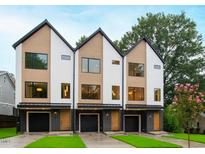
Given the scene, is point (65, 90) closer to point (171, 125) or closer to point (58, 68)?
point (58, 68)

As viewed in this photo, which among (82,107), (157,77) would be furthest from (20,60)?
(157,77)

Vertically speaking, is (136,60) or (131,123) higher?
(136,60)

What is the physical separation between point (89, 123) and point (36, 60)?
7974 millimetres

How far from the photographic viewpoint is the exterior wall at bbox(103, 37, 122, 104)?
35094 mm

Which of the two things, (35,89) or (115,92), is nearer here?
(35,89)

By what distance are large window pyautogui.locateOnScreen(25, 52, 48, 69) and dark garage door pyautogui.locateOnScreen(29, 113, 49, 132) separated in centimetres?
439

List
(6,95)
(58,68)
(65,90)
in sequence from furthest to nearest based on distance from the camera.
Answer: (6,95), (65,90), (58,68)

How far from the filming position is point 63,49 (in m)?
33.8

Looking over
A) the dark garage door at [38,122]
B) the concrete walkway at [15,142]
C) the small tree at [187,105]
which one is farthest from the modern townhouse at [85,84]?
the small tree at [187,105]

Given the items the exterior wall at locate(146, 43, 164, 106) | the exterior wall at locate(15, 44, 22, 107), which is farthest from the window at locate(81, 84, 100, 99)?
the exterior wall at locate(15, 44, 22, 107)

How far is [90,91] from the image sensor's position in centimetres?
3466

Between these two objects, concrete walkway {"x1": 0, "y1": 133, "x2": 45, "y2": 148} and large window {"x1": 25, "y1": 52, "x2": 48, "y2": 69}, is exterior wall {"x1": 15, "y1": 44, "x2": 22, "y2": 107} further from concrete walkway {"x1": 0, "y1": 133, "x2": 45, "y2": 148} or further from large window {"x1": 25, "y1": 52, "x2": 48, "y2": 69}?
concrete walkway {"x1": 0, "y1": 133, "x2": 45, "y2": 148}

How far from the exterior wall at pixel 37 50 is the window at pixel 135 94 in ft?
27.9

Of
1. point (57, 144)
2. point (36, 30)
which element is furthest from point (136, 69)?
point (57, 144)
